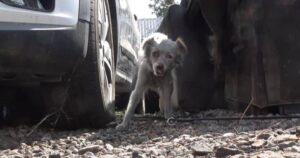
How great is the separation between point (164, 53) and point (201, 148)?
2741 mm

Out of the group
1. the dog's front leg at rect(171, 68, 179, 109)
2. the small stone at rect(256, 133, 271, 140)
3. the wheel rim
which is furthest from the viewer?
the dog's front leg at rect(171, 68, 179, 109)

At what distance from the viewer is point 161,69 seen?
20.0ft

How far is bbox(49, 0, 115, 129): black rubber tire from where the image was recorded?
14.9ft

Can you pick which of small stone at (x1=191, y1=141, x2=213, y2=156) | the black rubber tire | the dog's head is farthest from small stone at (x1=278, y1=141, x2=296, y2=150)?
the dog's head

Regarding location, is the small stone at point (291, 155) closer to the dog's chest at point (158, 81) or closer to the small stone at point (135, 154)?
the small stone at point (135, 154)

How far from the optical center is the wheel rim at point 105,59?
4770 mm

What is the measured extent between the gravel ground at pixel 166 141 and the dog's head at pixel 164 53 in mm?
846

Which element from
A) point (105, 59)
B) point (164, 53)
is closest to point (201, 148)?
point (105, 59)

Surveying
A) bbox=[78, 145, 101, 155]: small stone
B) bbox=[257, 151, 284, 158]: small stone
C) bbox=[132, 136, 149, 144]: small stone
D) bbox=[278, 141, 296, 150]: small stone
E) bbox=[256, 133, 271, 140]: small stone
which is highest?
bbox=[256, 133, 271, 140]: small stone

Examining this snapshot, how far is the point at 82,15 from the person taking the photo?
14.4ft

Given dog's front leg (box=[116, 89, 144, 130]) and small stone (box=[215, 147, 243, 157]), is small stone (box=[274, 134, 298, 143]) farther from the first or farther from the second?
dog's front leg (box=[116, 89, 144, 130])

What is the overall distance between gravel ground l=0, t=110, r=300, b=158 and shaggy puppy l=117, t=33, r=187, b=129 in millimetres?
737

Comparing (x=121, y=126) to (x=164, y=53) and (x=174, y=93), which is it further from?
(x=174, y=93)

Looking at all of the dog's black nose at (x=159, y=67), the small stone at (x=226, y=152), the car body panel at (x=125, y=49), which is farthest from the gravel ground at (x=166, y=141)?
the car body panel at (x=125, y=49)
